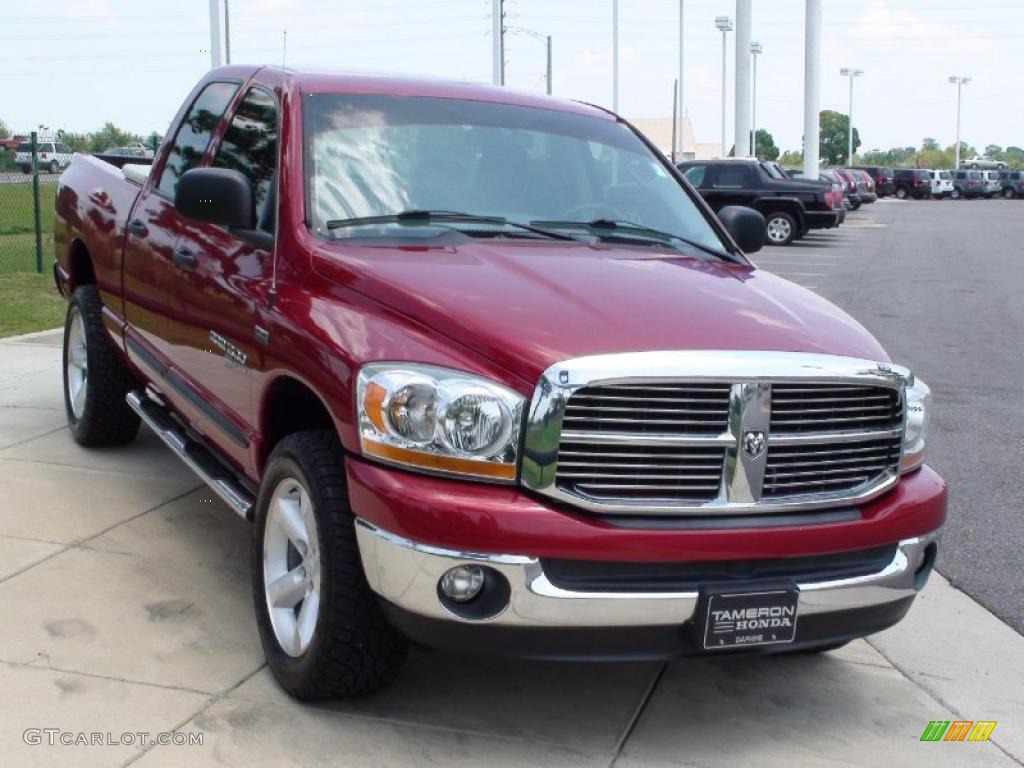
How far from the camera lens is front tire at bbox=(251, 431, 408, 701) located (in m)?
3.78

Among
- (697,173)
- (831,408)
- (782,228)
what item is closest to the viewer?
(831,408)

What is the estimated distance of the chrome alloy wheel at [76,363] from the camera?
7059 mm

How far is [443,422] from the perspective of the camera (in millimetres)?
3566

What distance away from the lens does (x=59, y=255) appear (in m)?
7.47

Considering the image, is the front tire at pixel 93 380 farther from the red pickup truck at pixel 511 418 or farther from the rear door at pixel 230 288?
the red pickup truck at pixel 511 418

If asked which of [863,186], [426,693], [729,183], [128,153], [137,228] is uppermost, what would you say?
[128,153]

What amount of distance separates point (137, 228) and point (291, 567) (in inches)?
93.4

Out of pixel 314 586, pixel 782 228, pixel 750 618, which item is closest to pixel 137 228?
pixel 314 586

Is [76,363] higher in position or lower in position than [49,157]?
lower

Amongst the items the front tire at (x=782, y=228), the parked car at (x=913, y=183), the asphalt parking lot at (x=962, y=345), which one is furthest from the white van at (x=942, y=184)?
the front tire at (x=782, y=228)

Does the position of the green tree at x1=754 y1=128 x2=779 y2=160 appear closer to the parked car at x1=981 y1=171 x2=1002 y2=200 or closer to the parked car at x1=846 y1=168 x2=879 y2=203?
the parked car at x1=981 y1=171 x2=1002 y2=200

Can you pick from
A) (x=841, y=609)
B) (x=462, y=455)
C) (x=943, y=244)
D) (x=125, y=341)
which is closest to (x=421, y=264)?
(x=462, y=455)

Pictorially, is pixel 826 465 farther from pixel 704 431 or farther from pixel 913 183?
pixel 913 183

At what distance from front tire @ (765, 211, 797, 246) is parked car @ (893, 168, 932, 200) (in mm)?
Answer: 46118
